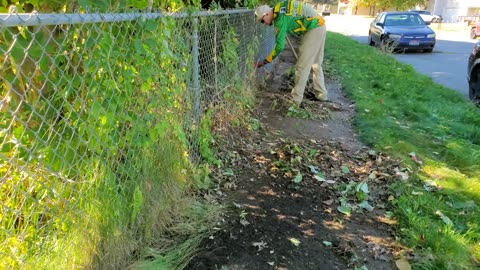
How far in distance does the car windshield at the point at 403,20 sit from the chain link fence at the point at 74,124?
1529 cm

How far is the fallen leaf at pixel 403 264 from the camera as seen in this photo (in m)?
2.68

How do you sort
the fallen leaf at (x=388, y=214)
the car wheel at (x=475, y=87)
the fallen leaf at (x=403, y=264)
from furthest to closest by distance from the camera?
the car wheel at (x=475, y=87) < the fallen leaf at (x=388, y=214) < the fallen leaf at (x=403, y=264)

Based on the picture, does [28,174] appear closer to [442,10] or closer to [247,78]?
[247,78]

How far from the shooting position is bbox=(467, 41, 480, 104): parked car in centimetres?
700

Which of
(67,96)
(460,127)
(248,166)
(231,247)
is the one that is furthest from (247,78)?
(67,96)

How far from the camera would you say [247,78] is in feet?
20.1

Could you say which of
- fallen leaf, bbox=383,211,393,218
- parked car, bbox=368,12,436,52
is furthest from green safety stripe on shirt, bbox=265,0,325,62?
parked car, bbox=368,12,436,52

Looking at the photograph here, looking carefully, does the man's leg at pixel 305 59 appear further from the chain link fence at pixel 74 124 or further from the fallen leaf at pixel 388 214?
the chain link fence at pixel 74 124

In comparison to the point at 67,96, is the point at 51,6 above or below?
above

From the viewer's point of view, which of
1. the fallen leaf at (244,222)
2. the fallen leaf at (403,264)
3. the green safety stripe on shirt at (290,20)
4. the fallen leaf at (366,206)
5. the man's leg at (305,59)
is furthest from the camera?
the man's leg at (305,59)

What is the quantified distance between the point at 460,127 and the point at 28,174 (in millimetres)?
5836

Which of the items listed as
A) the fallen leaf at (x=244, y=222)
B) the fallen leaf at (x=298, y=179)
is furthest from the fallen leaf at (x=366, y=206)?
the fallen leaf at (x=244, y=222)

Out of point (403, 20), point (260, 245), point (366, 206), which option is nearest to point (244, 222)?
point (260, 245)

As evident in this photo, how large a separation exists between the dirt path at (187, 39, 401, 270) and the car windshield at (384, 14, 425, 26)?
1235 cm
